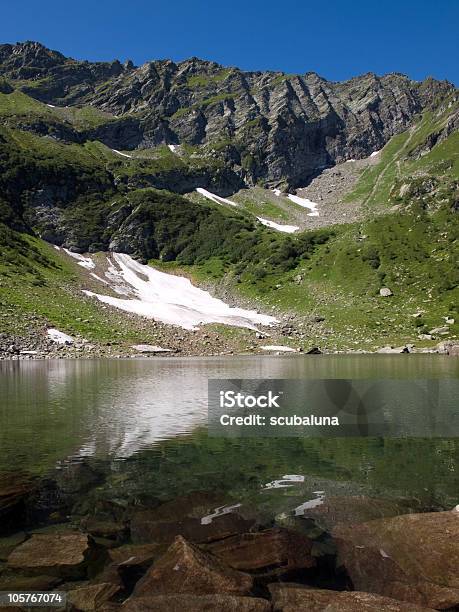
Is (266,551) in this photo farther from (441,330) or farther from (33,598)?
(441,330)

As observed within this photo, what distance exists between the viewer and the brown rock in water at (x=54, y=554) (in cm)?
1071

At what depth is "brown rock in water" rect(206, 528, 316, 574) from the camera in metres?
10.8

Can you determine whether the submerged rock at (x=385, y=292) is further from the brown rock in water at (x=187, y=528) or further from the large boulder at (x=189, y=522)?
the brown rock in water at (x=187, y=528)

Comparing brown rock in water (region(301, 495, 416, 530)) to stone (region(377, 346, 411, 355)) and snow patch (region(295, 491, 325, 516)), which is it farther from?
stone (region(377, 346, 411, 355))

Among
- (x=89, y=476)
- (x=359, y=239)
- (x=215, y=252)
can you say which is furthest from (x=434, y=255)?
(x=89, y=476)

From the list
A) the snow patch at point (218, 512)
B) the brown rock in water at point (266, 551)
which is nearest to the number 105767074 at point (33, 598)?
the brown rock in water at point (266, 551)

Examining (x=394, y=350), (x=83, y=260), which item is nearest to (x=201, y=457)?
(x=394, y=350)

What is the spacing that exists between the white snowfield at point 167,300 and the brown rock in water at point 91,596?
110m

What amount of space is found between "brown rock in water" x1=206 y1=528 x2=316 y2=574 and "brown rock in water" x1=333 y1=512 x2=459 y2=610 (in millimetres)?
936

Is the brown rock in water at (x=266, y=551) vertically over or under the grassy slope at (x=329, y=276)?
under

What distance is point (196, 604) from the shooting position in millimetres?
9070

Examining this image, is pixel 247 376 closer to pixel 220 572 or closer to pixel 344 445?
pixel 344 445

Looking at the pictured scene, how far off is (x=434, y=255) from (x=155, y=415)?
134 m

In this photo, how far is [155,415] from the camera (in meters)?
30.3
